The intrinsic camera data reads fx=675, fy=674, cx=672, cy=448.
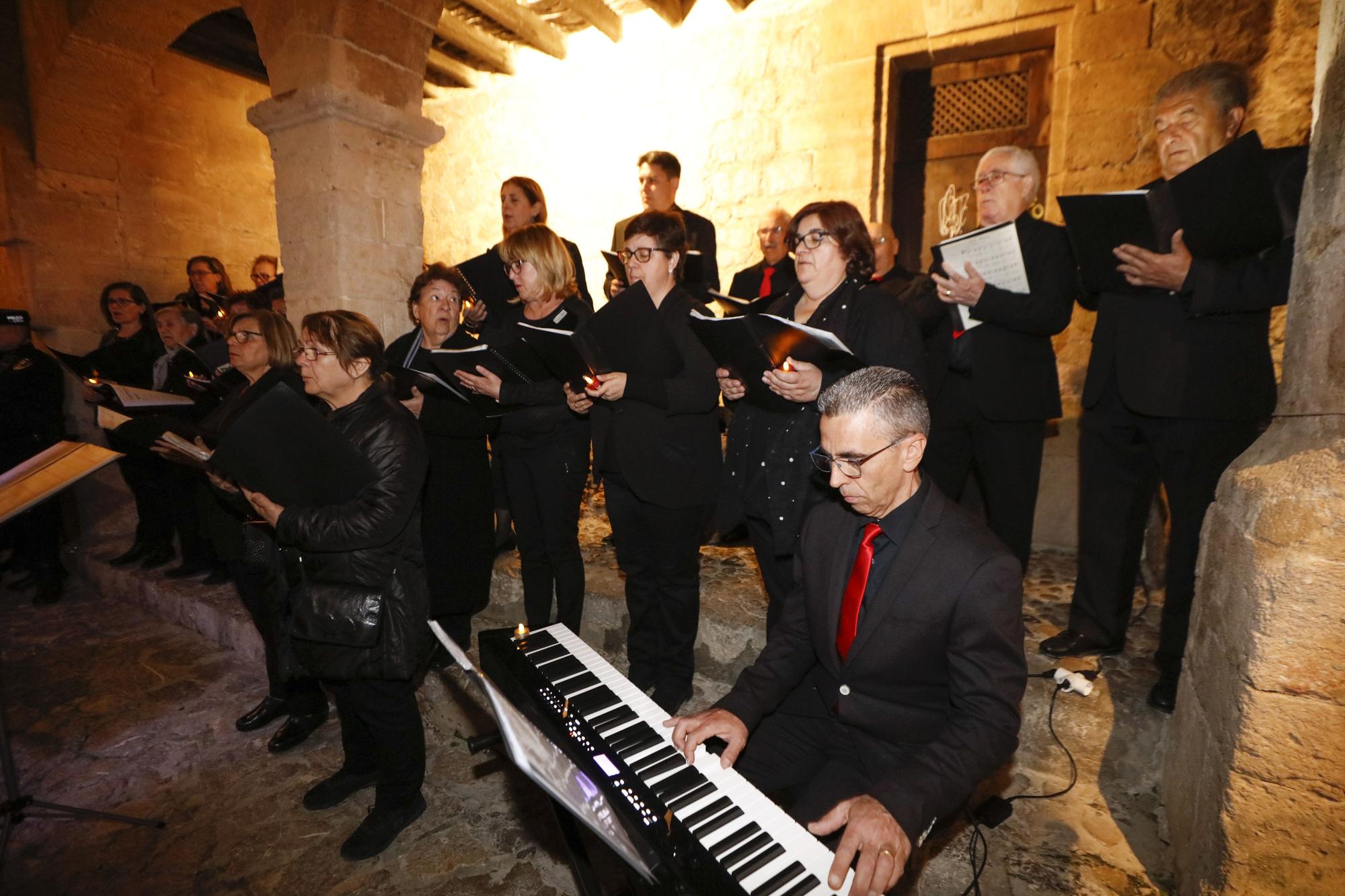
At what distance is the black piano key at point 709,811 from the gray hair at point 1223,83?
9.25 ft

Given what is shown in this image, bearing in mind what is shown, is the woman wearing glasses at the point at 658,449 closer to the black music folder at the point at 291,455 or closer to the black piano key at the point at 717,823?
the black music folder at the point at 291,455

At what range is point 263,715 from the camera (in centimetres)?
362

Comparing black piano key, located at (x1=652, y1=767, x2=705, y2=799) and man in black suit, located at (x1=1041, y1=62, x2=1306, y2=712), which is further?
man in black suit, located at (x1=1041, y1=62, x2=1306, y2=712)

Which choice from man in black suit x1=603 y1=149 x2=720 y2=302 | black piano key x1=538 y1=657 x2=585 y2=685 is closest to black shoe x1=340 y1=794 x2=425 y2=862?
black piano key x1=538 y1=657 x2=585 y2=685

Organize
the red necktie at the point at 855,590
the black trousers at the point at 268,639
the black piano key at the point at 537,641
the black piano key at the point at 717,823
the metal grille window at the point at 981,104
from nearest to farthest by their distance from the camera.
A: the black piano key at the point at 717,823 → the red necktie at the point at 855,590 → the black piano key at the point at 537,641 → the black trousers at the point at 268,639 → the metal grille window at the point at 981,104

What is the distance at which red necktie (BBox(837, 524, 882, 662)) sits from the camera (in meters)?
1.74

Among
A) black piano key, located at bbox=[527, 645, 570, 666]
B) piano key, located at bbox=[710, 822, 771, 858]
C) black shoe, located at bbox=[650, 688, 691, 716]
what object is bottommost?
black shoe, located at bbox=[650, 688, 691, 716]

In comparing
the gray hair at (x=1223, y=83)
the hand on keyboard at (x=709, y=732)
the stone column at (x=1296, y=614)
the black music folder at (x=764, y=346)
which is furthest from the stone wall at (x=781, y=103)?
the hand on keyboard at (x=709, y=732)

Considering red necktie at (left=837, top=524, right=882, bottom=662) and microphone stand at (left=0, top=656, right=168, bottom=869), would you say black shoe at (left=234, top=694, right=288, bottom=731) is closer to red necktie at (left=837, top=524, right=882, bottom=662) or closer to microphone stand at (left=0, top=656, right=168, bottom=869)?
microphone stand at (left=0, top=656, right=168, bottom=869)

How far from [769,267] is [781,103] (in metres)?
1.98

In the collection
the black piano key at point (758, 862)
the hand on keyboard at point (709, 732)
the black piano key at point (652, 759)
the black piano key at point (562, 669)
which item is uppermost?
the black piano key at point (562, 669)

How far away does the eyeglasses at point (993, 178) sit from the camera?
292 cm

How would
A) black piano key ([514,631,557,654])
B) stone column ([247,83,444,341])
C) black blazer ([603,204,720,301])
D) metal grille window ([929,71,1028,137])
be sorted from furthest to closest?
metal grille window ([929,71,1028,137])
black blazer ([603,204,720,301])
stone column ([247,83,444,341])
black piano key ([514,631,557,654])

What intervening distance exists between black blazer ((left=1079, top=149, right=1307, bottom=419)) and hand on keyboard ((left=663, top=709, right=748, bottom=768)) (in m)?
1.99
